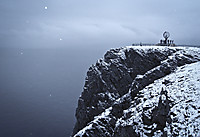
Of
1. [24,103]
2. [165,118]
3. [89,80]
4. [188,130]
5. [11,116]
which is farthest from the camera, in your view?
[24,103]

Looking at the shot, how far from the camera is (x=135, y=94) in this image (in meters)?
23.1

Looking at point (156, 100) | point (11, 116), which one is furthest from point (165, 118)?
point (11, 116)

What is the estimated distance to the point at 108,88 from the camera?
104ft

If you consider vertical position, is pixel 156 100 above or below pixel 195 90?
below

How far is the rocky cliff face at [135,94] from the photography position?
14.2 m

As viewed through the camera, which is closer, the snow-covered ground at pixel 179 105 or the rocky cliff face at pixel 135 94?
the snow-covered ground at pixel 179 105

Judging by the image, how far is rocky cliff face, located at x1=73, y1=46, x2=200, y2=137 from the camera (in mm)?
14195

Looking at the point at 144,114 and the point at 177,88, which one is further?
the point at 177,88

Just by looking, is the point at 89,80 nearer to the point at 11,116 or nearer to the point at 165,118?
the point at 165,118

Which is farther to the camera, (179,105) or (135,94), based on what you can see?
(135,94)

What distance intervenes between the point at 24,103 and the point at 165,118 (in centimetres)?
10050

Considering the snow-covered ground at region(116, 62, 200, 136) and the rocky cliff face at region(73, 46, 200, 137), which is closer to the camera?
the snow-covered ground at region(116, 62, 200, 136)

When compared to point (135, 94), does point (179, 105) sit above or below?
above

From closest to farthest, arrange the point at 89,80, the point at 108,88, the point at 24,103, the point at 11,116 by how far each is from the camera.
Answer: the point at 108,88 < the point at 89,80 < the point at 11,116 < the point at 24,103
